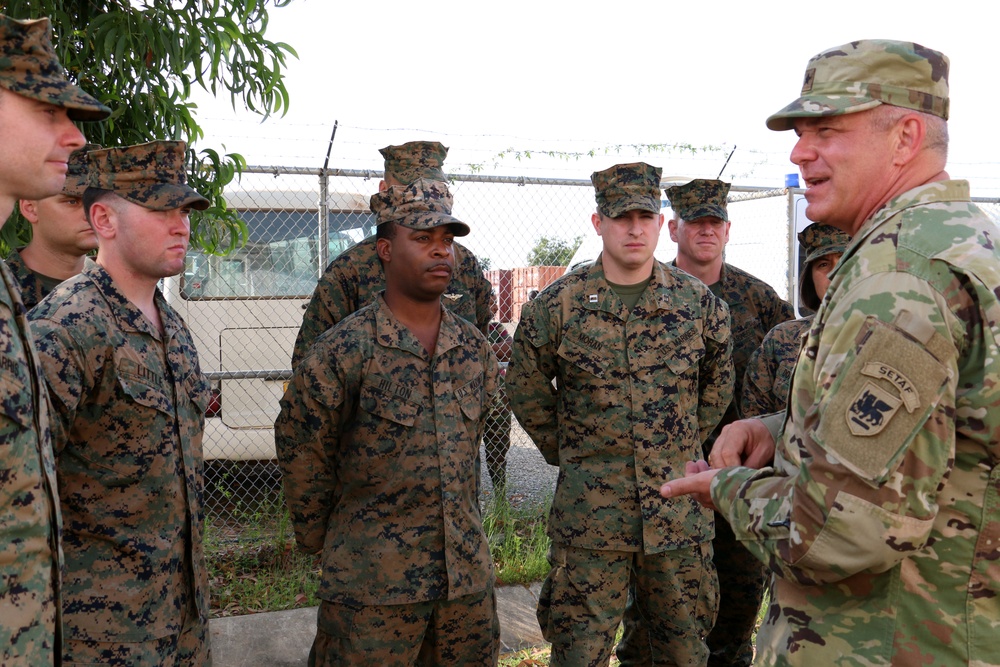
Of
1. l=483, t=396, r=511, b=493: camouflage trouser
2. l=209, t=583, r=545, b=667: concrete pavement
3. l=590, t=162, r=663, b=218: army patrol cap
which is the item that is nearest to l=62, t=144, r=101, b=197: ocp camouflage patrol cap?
l=590, t=162, r=663, b=218: army patrol cap

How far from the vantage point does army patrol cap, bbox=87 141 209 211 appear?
2.83 m

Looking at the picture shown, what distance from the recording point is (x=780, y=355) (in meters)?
4.00

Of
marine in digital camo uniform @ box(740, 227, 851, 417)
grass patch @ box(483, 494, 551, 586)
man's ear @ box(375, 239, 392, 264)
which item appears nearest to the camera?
man's ear @ box(375, 239, 392, 264)

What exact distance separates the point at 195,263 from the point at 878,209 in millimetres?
5697

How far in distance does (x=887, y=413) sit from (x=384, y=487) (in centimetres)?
199

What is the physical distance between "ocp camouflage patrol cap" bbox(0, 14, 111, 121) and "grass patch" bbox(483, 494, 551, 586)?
12.3 ft

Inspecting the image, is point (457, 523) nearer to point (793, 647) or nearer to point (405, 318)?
point (405, 318)

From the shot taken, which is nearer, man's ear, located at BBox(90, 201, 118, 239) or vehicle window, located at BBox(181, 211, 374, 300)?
man's ear, located at BBox(90, 201, 118, 239)

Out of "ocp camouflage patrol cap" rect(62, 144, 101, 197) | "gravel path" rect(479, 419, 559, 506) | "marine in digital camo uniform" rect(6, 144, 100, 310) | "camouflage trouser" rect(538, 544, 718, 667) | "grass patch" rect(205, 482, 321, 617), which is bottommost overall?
"gravel path" rect(479, 419, 559, 506)

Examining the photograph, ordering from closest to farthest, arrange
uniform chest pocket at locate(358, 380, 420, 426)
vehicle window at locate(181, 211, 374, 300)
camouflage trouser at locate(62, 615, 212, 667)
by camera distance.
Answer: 1. camouflage trouser at locate(62, 615, 212, 667)
2. uniform chest pocket at locate(358, 380, 420, 426)
3. vehicle window at locate(181, 211, 374, 300)

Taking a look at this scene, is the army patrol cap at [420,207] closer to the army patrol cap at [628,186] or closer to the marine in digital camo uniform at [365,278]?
the marine in digital camo uniform at [365,278]

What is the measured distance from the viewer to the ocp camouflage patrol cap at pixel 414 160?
433cm

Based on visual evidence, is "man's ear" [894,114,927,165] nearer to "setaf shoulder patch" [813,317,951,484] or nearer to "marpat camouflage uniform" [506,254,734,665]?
"setaf shoulder patch" [813,317,951,484]

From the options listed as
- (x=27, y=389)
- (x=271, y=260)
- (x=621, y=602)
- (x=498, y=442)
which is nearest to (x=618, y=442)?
(x=621, y=602)
